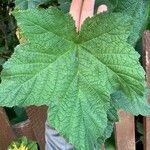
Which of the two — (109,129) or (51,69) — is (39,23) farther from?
(109,129)

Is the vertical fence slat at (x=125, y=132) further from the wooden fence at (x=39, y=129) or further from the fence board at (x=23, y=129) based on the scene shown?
the fence board at (x=23, y=129)

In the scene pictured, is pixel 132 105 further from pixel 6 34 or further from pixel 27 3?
pixel 6 34

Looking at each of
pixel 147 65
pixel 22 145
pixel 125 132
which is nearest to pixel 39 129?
pixel 22 145

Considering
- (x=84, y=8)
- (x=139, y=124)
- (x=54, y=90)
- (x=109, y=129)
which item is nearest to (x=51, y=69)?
(x=54, y=90)

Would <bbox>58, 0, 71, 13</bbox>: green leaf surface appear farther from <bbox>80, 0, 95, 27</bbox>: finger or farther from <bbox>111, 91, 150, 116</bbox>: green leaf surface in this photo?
<bbox>111, 91, 150, 116</bbox>: green leaf surface

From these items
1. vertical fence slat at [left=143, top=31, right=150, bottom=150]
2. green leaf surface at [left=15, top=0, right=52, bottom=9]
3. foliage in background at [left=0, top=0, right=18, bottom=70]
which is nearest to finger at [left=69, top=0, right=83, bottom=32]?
green leaf surface at [left=15, top=0, right=52, bottom=9]
